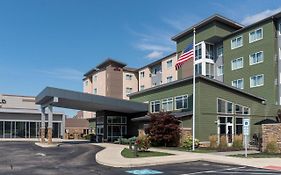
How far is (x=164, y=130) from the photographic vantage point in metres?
33.5

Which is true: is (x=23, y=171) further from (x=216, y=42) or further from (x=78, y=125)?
(x=78, y=125)

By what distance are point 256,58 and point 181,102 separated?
16228 mm

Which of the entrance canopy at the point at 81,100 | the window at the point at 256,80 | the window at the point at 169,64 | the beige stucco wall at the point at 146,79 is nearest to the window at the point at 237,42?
the window at the point at 256,80

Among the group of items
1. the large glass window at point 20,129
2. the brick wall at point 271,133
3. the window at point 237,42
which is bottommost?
the large glass window at point 20,129

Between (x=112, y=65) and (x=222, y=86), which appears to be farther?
(x=112, y=65)

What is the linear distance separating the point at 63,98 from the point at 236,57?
25.5 metres

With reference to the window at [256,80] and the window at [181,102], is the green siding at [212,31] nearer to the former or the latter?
the window at [256,80]

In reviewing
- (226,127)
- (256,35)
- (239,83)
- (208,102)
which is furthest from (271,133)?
(239,83)

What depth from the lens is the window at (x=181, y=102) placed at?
37.3m

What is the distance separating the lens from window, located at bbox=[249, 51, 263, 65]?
48.3 meters

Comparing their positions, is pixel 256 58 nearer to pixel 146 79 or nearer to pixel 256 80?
pixel 256 80

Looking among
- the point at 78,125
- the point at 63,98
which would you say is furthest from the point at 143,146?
the point at 78,125

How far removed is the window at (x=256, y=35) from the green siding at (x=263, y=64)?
43cm

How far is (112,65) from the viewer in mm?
79688
